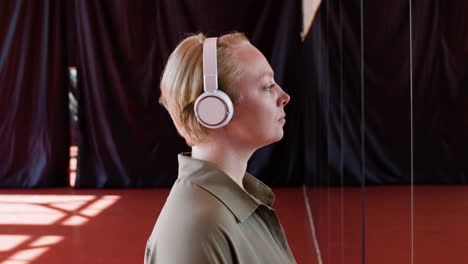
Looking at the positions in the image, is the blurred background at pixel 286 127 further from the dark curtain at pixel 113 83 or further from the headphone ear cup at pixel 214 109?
the headphone ear cup at pixel 214 109

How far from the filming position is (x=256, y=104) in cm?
101

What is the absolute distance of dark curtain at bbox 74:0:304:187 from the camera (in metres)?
6.77

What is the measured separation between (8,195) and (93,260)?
3086mm

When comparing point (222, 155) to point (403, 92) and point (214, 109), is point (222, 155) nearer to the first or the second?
point (214, 109)

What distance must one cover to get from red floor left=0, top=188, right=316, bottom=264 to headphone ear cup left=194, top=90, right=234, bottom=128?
316cm

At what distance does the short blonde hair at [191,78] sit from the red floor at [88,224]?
3143mm

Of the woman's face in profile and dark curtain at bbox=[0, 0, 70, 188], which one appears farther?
dark curtain at bbox=[0, 0, 70, 188]

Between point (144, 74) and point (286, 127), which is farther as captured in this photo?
point (144, 74)

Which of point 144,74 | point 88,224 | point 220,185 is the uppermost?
point 220,185

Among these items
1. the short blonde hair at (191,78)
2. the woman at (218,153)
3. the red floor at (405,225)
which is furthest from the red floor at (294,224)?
the short blonde hair at (191,78)

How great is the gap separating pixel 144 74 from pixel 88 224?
231 cm

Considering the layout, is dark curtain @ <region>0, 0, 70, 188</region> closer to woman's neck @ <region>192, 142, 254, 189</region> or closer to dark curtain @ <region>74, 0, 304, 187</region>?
dark curtain @ <region>74, 0, 304, 187</region>

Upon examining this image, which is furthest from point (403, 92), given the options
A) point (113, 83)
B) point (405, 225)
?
point (113, 83)

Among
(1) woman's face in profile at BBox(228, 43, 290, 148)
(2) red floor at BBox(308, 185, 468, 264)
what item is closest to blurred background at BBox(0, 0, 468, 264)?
(2) red floor at BBox(308, 185, 468, 264)
